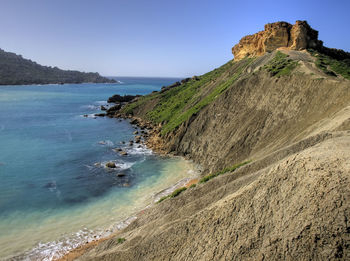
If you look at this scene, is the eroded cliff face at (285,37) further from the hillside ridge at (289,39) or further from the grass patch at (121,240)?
the grass patch at (121,240)

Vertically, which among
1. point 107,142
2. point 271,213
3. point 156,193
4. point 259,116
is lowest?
point 156,193

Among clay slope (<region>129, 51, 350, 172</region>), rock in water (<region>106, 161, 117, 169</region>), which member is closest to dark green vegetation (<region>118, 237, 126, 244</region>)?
clay slope (<region>129, 51, 350, 172</region>)

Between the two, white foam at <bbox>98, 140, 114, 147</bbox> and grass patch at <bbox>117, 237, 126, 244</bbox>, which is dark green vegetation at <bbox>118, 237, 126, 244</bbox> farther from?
white foam at <bbox>98, 140, 114, 147</bbox>

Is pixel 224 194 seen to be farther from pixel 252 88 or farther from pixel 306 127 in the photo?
pixel 252 88

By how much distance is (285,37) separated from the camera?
52.3 meters

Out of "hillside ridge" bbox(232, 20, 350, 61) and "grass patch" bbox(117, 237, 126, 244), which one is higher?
"hillside ridge" bbox(232, 20, 350, 61)

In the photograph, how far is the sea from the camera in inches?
774

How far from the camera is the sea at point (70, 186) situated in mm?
19656

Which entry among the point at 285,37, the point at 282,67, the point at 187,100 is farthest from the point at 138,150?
the point at 285,37

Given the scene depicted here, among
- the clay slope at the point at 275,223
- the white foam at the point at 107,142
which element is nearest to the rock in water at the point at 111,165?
the white foam at the point at 107,142

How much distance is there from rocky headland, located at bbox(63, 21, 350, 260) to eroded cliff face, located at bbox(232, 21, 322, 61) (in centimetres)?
1402

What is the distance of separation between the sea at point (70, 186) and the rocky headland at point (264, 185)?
121 inches

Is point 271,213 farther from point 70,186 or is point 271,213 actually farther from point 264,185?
point 70,186

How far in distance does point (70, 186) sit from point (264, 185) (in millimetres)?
23896
